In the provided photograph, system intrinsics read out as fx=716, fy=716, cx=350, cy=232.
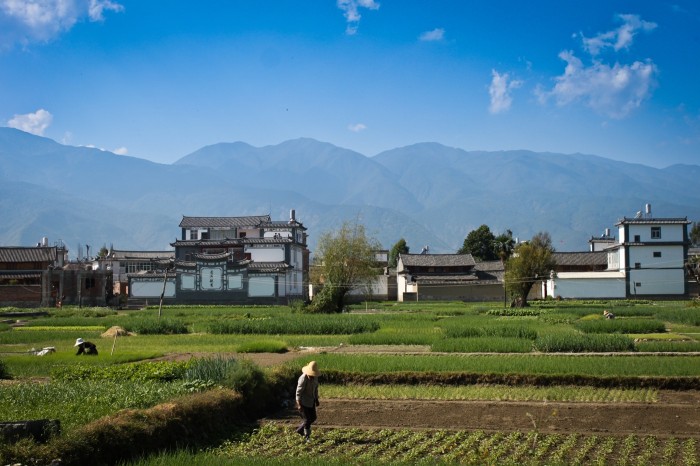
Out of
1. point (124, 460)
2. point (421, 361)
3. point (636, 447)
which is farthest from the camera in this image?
point (421, 361)

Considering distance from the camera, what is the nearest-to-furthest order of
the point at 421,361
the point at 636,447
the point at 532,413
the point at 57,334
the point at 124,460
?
the point at 124,460 → the point at 636,447 → the point at 532,413 → the point at 421,361 → the point at 57,334

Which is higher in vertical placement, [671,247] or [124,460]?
[671,247]

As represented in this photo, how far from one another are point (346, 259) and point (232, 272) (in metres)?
11.3

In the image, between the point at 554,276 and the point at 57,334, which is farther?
the point at 554,276

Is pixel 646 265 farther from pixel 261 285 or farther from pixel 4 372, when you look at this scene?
pixel 4 372

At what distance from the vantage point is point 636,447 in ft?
36.9

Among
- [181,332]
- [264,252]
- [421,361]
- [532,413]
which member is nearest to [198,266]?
[264,252]

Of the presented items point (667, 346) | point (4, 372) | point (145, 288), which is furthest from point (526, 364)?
point (145, 288)

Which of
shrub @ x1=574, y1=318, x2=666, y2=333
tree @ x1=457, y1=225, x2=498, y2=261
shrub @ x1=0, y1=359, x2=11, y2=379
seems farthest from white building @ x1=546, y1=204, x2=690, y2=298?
shrub @ x1=0, y1=359, x2=11, y2=379

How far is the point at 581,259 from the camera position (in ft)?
256

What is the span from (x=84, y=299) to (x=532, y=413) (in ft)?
199

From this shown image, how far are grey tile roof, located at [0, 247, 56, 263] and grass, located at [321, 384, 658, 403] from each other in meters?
53.3

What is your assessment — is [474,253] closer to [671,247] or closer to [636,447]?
[671,247]

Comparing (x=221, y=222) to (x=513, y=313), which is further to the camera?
(x=221, y=222)
